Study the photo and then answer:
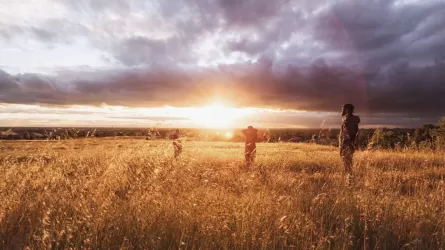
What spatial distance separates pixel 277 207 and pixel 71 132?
6.52 m

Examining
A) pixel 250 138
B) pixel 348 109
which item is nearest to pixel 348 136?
pixel 348 109

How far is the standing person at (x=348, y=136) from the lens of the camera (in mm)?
9422

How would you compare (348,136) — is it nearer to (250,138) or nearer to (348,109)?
(348,109)

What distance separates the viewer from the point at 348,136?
369 inches

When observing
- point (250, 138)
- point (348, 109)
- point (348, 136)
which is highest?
point (348, 109)

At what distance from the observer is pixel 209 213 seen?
4.45 metres

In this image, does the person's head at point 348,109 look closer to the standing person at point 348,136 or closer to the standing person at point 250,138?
the standing person at point 348,136

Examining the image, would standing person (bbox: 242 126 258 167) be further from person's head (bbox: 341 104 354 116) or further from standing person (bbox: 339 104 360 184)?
person's head (bbox: 341 104 354 116)

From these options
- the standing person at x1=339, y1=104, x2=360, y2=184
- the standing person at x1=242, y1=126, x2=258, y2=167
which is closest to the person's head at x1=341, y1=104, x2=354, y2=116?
the standing person at x1=339, y1=104, x2=360, y2=184

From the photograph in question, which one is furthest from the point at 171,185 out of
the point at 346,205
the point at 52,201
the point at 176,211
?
the point at 346,205

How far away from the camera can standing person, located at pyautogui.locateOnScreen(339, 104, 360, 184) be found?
9.42 m

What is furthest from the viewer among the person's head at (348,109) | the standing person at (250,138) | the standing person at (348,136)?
the standing person at (250,138)

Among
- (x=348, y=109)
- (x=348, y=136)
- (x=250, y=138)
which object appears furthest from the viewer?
(x=250, y=138)

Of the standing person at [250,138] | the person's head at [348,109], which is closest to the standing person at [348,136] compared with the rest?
the person's head at [348,109]
